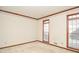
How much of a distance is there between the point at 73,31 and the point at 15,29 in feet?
13.4

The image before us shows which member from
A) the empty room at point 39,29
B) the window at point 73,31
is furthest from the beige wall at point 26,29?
the window at point 73,31

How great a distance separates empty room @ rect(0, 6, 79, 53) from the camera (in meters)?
5.45

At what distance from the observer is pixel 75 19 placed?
5.28 metres

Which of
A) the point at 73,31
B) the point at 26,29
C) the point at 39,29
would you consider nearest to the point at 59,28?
the point at 73,31

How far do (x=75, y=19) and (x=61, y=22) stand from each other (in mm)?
922

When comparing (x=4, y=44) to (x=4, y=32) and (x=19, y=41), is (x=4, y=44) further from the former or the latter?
(x=19, y=41)

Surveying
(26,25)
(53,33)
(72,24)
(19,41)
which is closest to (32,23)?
(26,25)

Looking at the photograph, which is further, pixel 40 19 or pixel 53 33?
pixel 40 19

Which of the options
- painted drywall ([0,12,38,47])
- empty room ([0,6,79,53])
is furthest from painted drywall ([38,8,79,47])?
painted drywall ([0,12,38,47])

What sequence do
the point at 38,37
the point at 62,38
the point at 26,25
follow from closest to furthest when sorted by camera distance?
the point at 62,38 < the point at 26,25 < the point at 38,37

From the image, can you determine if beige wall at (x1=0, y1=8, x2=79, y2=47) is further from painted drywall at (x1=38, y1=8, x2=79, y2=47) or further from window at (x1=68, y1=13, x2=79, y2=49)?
window at (x1=68, y1=13, x2=79, y2=49)

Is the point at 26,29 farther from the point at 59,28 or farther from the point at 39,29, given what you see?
the point at 59,28

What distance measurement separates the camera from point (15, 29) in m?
7.74

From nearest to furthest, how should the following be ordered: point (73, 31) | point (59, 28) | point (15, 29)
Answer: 1. point (73, 31)
2. point (59, 28)
3. point (15, 29)
